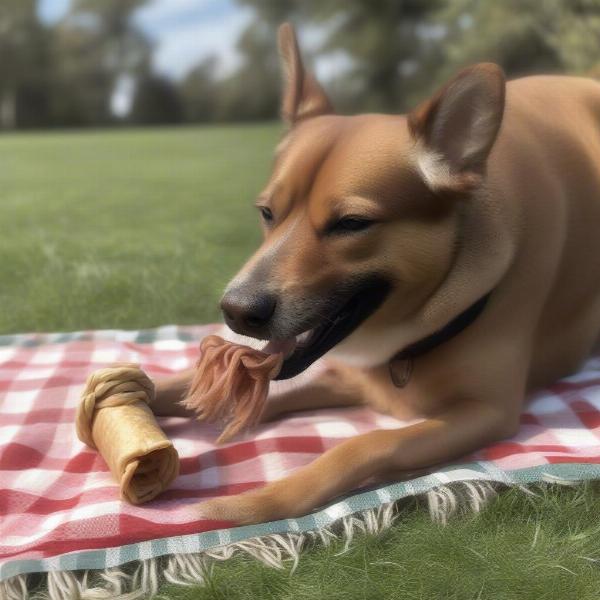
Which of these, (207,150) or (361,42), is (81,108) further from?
(207,150)

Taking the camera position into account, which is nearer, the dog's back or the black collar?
the black collar

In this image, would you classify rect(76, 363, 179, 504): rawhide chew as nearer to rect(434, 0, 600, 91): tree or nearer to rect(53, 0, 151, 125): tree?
rect(434, 0, 600, 91): tree

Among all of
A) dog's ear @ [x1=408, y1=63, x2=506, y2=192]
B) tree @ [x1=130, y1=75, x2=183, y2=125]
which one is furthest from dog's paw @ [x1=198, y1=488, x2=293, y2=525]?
tree @ [x1=130, y1=75, x2=183, y2=125]

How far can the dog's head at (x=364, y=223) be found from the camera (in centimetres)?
193

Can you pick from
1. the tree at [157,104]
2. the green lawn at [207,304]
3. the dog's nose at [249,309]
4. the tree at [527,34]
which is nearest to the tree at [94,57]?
the tree at [157,104]

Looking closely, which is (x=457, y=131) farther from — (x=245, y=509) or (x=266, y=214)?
(x=245, y=509)

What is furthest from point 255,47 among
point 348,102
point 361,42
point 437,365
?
point 437,365

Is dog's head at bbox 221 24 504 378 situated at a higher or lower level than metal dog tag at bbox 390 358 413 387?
higher

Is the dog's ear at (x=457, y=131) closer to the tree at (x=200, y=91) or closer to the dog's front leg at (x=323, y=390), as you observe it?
the dog's front leg at (x=323, y=390)

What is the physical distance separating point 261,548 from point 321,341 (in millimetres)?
575

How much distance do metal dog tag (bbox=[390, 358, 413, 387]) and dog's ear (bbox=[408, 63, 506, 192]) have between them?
56cm

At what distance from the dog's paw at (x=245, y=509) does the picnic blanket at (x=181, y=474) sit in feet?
0.08

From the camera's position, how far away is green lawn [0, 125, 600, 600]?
1.64 metres

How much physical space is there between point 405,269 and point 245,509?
744mm
